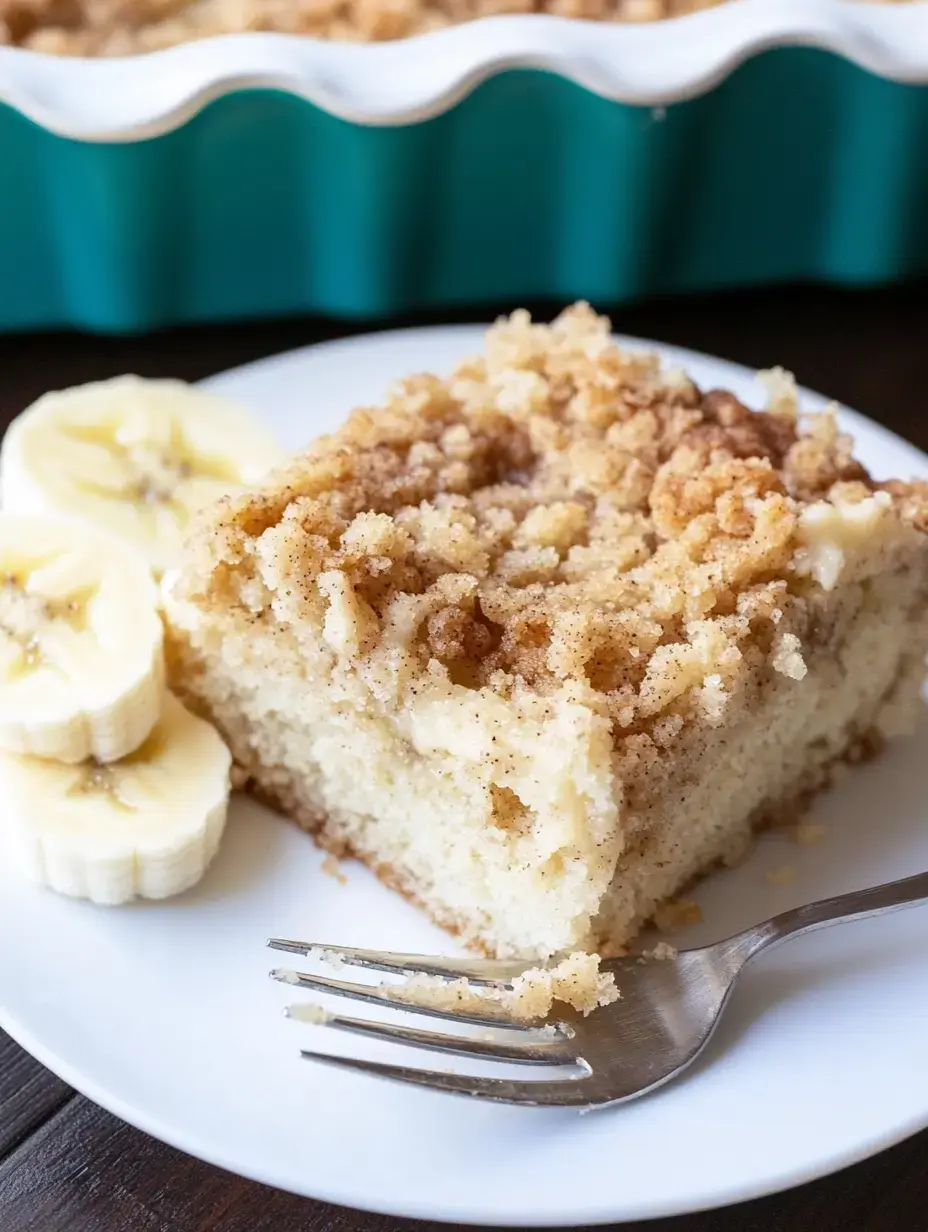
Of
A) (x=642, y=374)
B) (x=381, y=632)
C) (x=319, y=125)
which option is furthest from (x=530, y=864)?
(x=319, y=125)

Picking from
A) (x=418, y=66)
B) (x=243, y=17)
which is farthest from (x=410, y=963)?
(x=243, y=17)

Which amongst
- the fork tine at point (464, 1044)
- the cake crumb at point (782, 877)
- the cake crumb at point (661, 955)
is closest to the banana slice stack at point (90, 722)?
the fork tine at point (464, 1044)

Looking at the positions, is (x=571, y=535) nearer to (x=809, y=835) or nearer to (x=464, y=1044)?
(x=809, y=835)

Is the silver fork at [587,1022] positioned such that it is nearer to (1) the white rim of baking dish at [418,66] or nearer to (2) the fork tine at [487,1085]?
(2) the fork tine at [487,1085]

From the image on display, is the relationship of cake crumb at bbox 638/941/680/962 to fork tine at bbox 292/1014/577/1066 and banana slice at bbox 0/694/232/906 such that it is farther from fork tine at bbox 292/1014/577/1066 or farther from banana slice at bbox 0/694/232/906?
banana slice at bbox 0/694/232/906

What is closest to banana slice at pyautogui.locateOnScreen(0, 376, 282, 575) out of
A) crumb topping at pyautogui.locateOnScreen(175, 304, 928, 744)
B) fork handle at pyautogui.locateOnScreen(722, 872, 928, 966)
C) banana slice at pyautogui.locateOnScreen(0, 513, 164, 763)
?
banana slice at pyautogui.locateOnScreen(0, 513, 164, 763)
